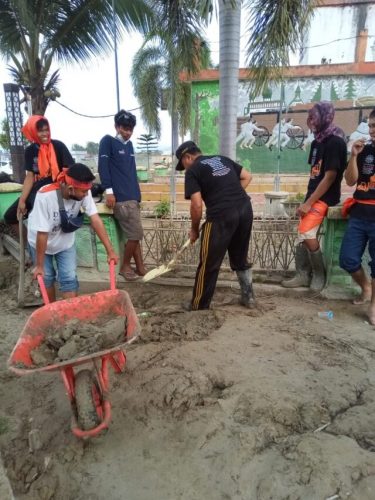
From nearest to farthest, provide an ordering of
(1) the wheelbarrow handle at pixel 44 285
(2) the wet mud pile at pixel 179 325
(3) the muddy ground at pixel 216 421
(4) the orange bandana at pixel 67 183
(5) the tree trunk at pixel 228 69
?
(3) the muddy ground at pixel 216 421 < (1) the wheelbarrow handle at pixel 44 285 < (4) the orange bandana at pixel 67 183 < (2) the wet mud pile at pixel 179 325 < (5) the tree trunk at pixel 228 69

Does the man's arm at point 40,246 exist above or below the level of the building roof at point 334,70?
below

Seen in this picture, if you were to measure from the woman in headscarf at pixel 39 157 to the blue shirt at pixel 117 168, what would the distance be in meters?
0.36

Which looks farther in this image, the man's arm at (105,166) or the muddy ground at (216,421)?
the man's arm at (105,166)

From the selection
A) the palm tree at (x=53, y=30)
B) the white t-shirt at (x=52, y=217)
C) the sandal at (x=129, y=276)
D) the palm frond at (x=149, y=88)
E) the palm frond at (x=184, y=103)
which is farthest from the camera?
the palm frond at (x=149, y=88)

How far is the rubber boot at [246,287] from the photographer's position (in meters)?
3.71

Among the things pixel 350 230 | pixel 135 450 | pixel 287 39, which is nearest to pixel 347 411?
pixel 135 450

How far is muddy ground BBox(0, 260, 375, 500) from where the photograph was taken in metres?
1.82

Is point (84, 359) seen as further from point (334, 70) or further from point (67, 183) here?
point (334, 70)

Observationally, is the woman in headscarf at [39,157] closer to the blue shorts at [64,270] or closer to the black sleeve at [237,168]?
the blue shorts at [64,270]

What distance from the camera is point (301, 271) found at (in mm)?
4195

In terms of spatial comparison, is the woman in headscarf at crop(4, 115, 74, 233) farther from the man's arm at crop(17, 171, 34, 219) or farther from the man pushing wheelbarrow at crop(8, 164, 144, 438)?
the man pushing wheelbarrow at crop(8, 164, 144, 438)

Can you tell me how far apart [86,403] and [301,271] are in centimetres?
294

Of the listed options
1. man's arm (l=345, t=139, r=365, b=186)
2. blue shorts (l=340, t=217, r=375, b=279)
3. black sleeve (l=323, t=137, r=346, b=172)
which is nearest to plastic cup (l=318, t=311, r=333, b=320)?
blue shorts (l=340, t=217, r=375, b=279)

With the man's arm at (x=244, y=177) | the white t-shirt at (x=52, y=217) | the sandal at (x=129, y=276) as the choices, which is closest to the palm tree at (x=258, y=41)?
the man's arm at (x=244, y=177)
